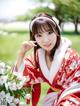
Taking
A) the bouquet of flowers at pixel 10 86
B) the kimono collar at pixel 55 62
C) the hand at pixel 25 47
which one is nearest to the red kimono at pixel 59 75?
the kimono collar at pixel 55 62

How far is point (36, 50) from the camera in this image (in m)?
3.93

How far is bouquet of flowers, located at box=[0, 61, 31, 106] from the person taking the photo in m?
3.41

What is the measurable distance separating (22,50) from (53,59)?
0.29m

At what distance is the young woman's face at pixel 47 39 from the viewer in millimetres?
3721

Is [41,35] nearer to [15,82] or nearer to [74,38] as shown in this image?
[15,82]

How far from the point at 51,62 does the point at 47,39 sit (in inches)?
9.4

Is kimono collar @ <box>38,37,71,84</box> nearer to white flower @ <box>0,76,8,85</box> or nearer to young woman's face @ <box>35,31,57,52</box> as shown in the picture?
young woman's face @ <box>35,31,57,52</box>

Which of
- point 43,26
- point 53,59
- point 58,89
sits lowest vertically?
point 58,89

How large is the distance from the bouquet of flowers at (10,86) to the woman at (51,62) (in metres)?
0.26

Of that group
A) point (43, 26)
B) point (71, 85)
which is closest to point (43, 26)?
point (43, 26)

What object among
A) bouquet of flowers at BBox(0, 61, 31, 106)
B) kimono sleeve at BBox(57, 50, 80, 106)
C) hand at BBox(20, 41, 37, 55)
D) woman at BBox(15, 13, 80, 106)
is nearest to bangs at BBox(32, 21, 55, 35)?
woman at BBox(15, 13, 80, 106)

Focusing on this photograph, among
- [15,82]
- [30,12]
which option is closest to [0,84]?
[15,82]

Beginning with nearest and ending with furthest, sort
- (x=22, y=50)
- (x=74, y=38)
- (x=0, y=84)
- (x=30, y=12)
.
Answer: (x=0, y=84)
(x=22, y=50)
(x=74, y=38)
(x=30, y=12)

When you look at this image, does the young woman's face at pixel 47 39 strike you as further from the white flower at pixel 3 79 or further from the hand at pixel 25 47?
the white flower at pixel 3 79
